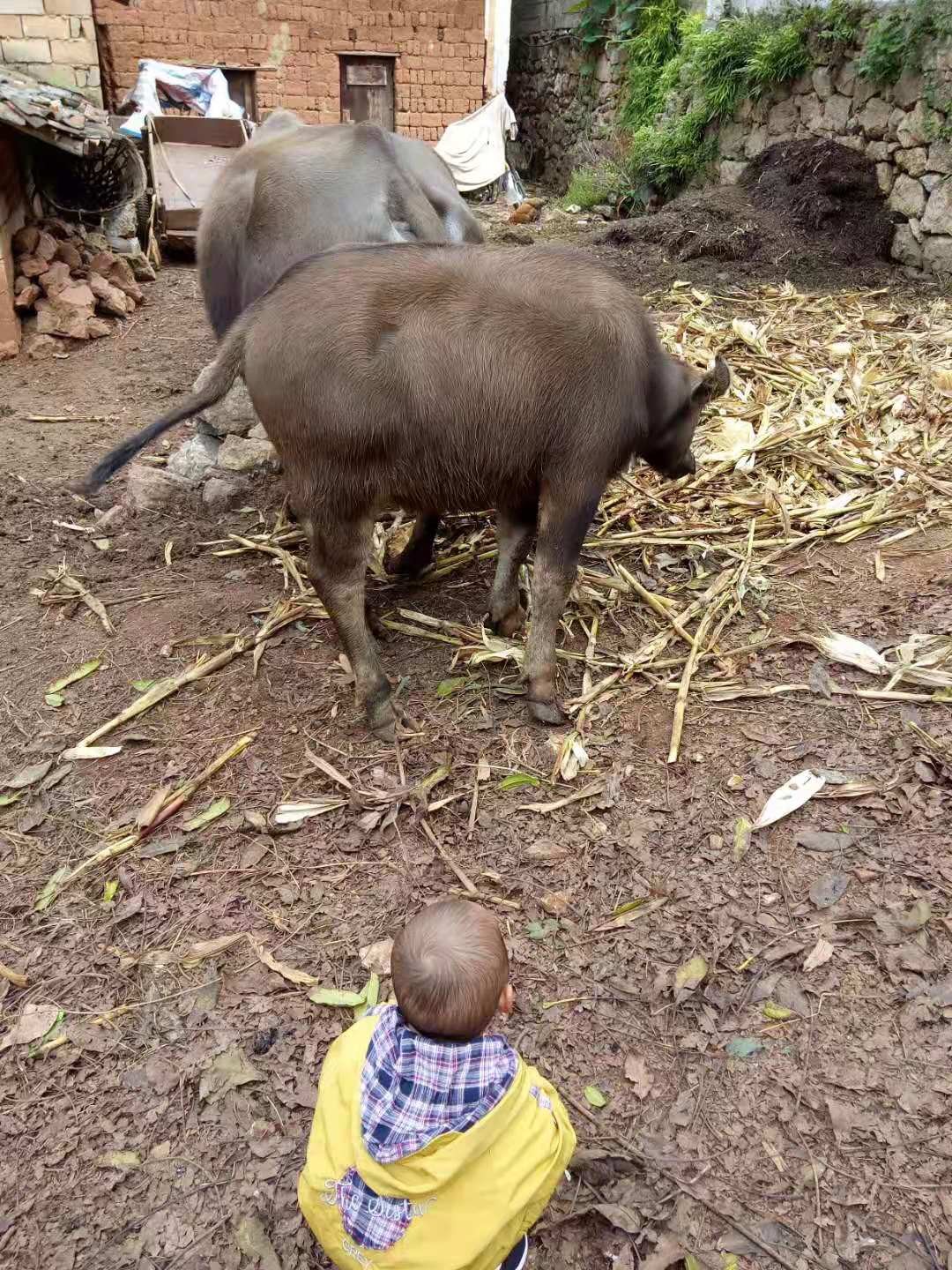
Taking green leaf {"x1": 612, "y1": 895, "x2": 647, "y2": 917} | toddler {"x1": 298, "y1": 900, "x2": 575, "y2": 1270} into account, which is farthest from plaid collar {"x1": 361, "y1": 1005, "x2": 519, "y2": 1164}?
green leaf {"x1": 612, "y1": 895, "x2": 647, "y2": 917}

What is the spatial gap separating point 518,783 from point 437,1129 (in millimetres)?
1849

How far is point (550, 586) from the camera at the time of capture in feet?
12.1

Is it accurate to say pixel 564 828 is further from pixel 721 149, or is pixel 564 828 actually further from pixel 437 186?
pixel 721 149

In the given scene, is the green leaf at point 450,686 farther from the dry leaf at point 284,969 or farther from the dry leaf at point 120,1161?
the dry leaf at point 120,1161

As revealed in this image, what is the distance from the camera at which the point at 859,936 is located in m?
2.90

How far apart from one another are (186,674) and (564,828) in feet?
5.83

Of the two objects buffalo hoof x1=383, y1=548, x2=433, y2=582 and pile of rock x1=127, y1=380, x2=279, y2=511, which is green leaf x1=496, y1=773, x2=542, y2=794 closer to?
buffalo hoof x1=383, y1=548, x2=433, y2=582

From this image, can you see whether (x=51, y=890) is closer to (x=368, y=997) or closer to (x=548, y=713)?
(x=368, y=997)

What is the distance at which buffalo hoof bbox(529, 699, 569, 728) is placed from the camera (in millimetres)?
3789

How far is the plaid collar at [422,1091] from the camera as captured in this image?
1.75m

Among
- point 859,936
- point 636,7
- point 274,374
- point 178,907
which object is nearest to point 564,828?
point 859,936

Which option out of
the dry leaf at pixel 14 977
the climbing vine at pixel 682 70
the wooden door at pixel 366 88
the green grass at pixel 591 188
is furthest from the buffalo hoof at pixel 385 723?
the wooden door at pixel 366 88

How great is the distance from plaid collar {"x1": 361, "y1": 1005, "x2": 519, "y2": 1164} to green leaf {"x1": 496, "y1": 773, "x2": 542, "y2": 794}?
173 centimetres

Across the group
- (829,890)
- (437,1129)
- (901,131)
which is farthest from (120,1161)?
(901,131)
